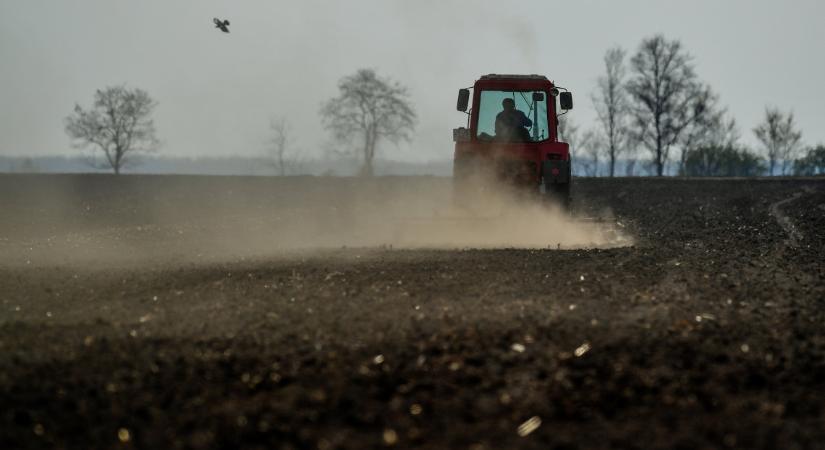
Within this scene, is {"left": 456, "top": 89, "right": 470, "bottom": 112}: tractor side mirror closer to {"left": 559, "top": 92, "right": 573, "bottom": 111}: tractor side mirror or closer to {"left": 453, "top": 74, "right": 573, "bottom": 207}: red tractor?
{"left": 453, "top": 74, "right": 573, "bottom": 207}: red tractor

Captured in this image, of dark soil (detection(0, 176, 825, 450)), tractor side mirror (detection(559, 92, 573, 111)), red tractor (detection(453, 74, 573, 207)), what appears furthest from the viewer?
red tractor (detection(453, 74, 573, 207))

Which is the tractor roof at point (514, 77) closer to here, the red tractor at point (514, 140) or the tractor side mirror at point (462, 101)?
the red tractor at point (514, 140)

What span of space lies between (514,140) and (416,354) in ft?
35.9

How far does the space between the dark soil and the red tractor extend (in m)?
4.70

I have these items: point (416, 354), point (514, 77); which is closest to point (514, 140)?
point (514, 77)

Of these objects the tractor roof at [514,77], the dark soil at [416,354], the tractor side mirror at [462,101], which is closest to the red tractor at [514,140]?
the tractor roof at [514,77]

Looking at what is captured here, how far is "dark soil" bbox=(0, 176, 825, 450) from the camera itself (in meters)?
5.13

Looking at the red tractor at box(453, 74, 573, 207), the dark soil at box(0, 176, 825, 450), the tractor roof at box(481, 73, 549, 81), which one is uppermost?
the tractor roof at box(481, 73, 549, 81)

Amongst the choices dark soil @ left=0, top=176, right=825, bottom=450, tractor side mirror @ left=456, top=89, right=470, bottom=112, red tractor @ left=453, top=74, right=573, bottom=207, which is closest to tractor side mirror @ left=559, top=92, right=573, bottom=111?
red tractor @ left=453, top=74, right=573, bottom=207

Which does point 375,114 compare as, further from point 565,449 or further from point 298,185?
point 565,449

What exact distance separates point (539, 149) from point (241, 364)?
37.3 ft

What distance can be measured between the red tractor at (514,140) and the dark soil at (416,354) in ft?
15.4

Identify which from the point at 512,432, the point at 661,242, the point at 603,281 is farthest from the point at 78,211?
the point at 512,432

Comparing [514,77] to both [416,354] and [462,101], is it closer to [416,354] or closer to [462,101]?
[462,101]
